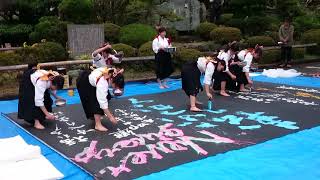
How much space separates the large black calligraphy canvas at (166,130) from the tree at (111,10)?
22.4 feet

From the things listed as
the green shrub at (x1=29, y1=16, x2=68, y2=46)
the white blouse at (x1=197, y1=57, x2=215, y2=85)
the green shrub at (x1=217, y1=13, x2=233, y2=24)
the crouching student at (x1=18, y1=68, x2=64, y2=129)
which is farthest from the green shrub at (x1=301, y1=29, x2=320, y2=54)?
the crouching student at (x1=18, y1=68, x2=64, y2=129)

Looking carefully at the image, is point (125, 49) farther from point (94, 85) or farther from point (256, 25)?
point (256, 25)

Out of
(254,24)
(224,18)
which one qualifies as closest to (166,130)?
(254,24)

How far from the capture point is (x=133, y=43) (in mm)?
12867

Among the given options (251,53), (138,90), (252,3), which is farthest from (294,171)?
(252,3)

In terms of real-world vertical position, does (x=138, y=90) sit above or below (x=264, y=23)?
below

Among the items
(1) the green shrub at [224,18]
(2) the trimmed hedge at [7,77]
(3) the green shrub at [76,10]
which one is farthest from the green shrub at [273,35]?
(2) the trimmed hedge at [7,77]

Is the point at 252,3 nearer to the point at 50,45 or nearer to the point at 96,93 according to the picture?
the point at 50,45

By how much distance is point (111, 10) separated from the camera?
14.5 m

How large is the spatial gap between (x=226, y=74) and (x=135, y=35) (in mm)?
5050

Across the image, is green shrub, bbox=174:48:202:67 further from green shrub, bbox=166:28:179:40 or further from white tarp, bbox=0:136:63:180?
white tarp, bbox=0:136:63:180

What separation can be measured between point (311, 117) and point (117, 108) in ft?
10.6

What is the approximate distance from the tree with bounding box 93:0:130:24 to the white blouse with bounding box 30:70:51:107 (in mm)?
8620

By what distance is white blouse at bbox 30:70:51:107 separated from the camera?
19.5 feet
